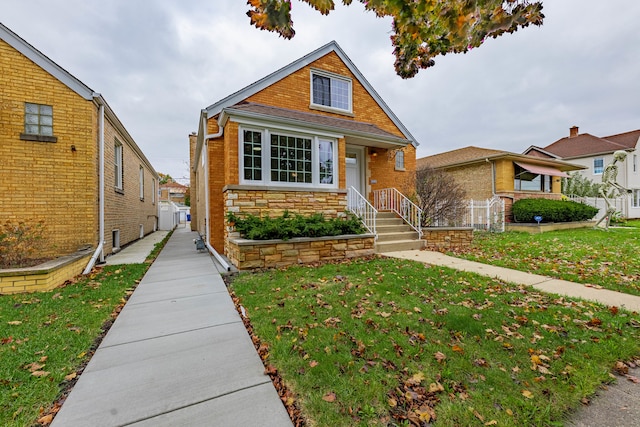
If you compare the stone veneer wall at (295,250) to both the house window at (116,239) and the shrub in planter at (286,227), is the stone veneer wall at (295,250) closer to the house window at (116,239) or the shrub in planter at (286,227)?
the shrub in planter at (286,227)

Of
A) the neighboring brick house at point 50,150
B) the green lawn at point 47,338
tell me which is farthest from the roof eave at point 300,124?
the green lawn at point 47,338

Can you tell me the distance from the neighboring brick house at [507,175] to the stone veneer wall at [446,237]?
19.6ft

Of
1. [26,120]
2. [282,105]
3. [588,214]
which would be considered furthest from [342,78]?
[588,214]

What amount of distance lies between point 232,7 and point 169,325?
396 cm

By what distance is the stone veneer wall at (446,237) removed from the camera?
29.3ft

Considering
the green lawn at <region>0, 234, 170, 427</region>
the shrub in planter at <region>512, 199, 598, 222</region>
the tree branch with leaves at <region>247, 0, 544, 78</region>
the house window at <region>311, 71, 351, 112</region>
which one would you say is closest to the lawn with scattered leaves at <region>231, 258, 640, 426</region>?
the green lawn at <region>0, 234, 170, 427</region>

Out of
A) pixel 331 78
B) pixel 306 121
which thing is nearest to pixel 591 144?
pixel 331 78

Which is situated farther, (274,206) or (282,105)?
Result: (282,105)

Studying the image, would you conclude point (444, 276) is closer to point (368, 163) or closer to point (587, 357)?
point (587, 357)

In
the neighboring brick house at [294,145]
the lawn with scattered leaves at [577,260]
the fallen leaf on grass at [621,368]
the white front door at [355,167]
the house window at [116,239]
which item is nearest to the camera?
the fallen leaf on grass at [621,368]

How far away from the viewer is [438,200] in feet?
32.1

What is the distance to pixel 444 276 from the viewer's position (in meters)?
5.19

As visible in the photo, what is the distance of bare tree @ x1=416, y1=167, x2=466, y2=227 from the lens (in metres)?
9.80

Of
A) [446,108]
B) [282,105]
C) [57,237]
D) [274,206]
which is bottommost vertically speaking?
[57,237]
